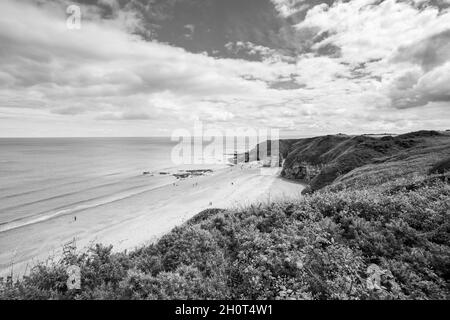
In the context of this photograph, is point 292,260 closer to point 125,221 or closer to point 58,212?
point 125,221

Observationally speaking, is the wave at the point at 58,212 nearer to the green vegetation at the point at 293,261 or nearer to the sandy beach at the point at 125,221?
the sandy beach at the point at 125,221

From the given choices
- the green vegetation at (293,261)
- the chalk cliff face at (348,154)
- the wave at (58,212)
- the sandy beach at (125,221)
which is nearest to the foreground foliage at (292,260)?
the green vegetation at (293,261)

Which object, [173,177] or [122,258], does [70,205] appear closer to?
[173,177]

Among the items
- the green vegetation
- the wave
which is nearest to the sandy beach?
the wave

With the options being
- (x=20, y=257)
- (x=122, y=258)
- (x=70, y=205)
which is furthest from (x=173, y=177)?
(x=122, y=258)

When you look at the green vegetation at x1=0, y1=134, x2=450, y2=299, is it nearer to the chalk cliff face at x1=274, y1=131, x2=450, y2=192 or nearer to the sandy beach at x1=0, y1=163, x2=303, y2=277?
the sandy beach at x1=0, y1=163, x2=303, y2=277

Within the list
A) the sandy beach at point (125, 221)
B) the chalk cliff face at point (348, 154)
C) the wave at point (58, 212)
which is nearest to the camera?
the sandy beach at point (125, 221)
